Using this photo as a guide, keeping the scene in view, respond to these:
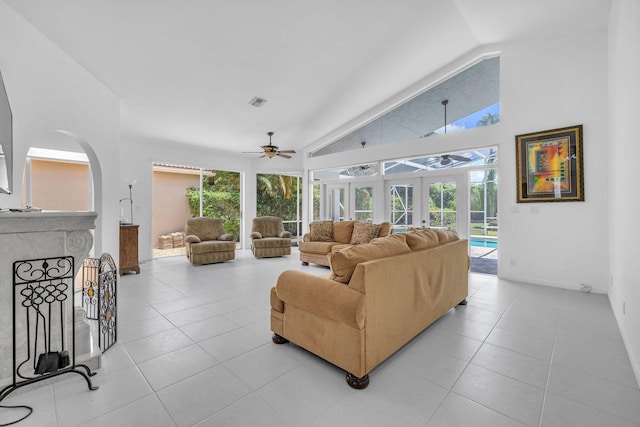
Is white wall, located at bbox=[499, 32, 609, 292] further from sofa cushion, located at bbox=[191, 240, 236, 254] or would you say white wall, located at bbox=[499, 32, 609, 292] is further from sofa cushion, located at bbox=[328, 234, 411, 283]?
sofa cushion, located at bbox=[191, 240, 236, 254]

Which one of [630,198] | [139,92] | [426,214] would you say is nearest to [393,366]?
[630,198]

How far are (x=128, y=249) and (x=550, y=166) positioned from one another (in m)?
6.76

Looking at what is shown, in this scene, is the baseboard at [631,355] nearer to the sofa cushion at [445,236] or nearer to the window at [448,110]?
the sofa cushion at [445,236]

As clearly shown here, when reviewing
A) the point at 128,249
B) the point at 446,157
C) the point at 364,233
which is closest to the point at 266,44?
the point at 364,233

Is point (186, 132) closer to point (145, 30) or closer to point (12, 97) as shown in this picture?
point (145, 30)

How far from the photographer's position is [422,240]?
8.20 ft

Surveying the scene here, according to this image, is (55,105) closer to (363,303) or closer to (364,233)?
(363,303)

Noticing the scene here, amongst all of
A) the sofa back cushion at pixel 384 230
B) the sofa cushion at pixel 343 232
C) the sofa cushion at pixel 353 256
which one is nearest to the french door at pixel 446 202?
the sofa back cushion at pixel 384 230

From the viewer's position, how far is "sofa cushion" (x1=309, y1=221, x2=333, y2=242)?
6027 millimetres

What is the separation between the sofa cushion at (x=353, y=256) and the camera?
6.24 feet

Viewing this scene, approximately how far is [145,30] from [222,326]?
10.2ft

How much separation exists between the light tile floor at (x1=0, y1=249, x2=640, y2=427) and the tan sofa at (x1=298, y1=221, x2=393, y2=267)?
2.57 meters

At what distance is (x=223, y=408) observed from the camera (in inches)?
63.4

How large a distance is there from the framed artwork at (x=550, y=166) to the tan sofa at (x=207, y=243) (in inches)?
210
